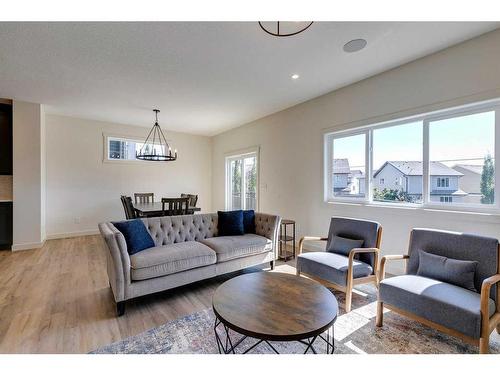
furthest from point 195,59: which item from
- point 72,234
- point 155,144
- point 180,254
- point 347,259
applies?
point 72,234

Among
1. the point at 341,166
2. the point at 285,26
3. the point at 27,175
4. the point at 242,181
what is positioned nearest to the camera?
the point at 285,26

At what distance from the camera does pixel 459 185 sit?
273 cm

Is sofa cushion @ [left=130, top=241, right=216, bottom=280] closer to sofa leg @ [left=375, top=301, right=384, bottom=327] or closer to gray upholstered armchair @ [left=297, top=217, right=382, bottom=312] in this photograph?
gray upholstered armchair @ [left=297, top=217, right=382, bottom=312]

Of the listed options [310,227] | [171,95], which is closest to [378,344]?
[310,227]

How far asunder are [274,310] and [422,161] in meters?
2.81

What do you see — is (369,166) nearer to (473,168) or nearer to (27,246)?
(473,168)

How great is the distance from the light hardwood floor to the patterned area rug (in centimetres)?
17

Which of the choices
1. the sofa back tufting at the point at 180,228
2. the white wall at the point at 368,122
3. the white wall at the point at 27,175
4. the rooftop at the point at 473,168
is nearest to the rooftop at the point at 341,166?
the white wall at the point at 368,122

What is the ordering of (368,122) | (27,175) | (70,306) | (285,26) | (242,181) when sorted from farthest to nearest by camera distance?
(242,181), (27,175), (368,122), (70,306), (285,26)

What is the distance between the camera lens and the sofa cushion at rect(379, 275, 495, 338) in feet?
5.13

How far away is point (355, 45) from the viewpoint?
8.50 feet

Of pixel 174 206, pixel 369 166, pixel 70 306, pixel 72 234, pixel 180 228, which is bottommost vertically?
pixel 70 306

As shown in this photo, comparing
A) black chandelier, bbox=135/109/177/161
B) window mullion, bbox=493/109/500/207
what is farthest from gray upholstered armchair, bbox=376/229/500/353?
black chandelier, bbox=135/109/177/161
